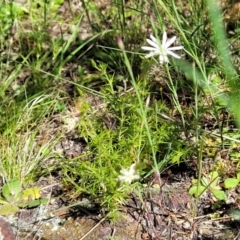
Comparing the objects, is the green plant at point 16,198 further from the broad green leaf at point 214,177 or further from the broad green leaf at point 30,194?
the broad green leaf at point 214,177

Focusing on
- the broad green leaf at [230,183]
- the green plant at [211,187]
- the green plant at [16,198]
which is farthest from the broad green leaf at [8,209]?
the broad green leaf at [230,183]

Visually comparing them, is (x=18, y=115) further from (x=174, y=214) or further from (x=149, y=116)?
(x=174, y=214)

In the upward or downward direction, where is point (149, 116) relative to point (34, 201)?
upward

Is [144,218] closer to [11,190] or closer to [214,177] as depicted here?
[214,177]

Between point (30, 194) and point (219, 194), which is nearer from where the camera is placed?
point (219, 194)

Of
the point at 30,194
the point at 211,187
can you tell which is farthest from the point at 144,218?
the point at 30,194

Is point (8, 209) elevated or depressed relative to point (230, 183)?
depressed

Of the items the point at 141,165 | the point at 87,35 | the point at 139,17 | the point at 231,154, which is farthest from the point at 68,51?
the point at 141,165
